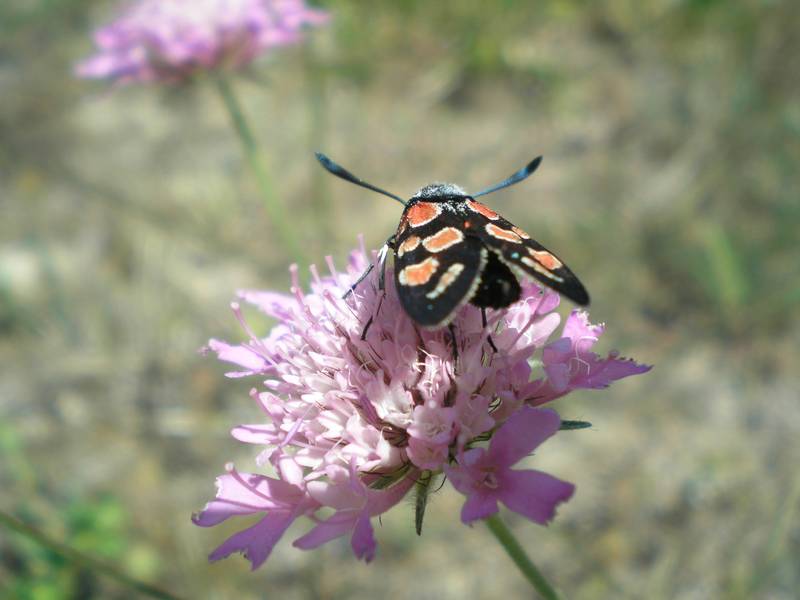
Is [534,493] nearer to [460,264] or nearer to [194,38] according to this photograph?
[460,264]

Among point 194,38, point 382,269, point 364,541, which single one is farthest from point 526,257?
point 194,38

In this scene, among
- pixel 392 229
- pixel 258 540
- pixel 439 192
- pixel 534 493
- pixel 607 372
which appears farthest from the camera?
pixel 392 229

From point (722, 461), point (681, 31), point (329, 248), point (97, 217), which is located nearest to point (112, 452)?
point (329, 248)

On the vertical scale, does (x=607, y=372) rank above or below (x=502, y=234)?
below

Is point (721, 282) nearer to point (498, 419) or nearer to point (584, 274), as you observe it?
point (584, 274)

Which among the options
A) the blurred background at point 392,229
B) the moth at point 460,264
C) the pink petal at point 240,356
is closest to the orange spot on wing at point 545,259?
the moth at point 460,264

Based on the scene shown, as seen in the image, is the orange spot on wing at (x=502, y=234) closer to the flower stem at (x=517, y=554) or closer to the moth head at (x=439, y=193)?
the moth head at (x=439, y=193)
